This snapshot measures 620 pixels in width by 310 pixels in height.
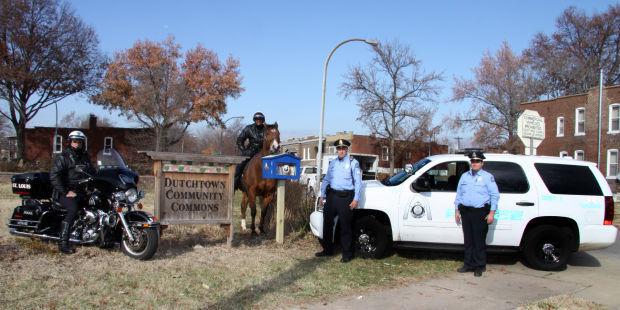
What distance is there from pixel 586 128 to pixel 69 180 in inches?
1439

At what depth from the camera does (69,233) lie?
23.1 ft

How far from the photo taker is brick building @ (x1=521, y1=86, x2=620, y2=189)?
109 feet

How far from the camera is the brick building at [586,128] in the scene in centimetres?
3312

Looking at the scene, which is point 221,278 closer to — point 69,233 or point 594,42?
point 69,233

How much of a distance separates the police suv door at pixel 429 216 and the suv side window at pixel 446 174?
0.13m

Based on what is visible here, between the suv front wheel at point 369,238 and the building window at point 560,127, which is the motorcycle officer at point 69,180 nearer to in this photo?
the suv front wheel at point 369,238

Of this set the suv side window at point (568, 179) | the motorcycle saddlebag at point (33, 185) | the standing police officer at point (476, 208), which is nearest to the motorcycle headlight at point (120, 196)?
the motorcycle saddlebag at point (33, 185)

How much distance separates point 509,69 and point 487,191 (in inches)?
1855

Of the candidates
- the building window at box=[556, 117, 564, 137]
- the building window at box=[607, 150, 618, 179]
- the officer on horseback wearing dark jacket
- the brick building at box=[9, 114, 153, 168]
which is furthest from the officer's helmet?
the brick building at box=[9, 114, 153, 168]

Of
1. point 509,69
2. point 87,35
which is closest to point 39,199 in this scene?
point 87,35

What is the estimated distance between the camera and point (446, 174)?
8.05m

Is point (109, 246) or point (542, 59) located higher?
point (542, 59)

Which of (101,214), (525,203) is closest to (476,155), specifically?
(525,203)

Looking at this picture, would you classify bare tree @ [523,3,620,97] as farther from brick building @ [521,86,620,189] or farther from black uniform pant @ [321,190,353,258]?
black uniform pant @ [321,190,353,258]
